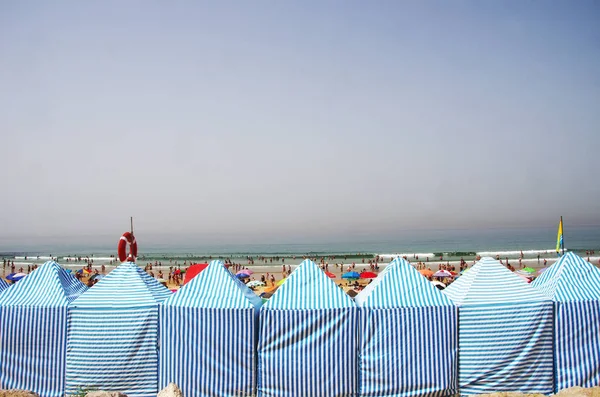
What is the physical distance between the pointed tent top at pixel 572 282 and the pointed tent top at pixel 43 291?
32.7 ft

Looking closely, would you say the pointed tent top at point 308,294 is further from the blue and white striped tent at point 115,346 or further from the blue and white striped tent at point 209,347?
the blue and white striped tent at point 115,346

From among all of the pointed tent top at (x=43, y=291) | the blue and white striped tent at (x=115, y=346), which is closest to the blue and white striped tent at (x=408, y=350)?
the blue and white striped tent at (x=115, y=346)

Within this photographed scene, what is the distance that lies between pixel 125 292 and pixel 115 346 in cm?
105

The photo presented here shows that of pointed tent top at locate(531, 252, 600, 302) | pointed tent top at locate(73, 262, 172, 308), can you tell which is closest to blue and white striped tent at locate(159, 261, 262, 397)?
pointed tent top at locate(73, 262, 172, 308)

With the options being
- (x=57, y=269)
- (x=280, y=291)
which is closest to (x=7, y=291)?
(x=57, y=269)

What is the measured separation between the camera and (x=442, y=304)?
8844 millimetres

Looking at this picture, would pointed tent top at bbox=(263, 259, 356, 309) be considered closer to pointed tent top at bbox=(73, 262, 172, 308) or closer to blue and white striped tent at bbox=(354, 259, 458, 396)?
blue and white striped tent at bbox=(354, 259, 458, 396)

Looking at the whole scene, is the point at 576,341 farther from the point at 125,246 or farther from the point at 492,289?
the point at 125,246

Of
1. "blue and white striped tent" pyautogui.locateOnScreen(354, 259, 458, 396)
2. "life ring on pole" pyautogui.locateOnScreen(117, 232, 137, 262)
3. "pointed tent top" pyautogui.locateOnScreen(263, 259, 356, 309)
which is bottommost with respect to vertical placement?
"blue and white striped tent" pyautogui.locateOnScreen(354, 259, 458, 396)

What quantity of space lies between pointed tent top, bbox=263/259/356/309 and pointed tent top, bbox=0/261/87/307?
4.31 m

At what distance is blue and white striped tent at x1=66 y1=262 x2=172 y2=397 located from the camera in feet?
28.7

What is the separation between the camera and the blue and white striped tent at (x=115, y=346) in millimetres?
8758

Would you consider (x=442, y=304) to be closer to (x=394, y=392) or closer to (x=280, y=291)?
(x=394, y=392)

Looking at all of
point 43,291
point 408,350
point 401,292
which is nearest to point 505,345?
point 408,350
